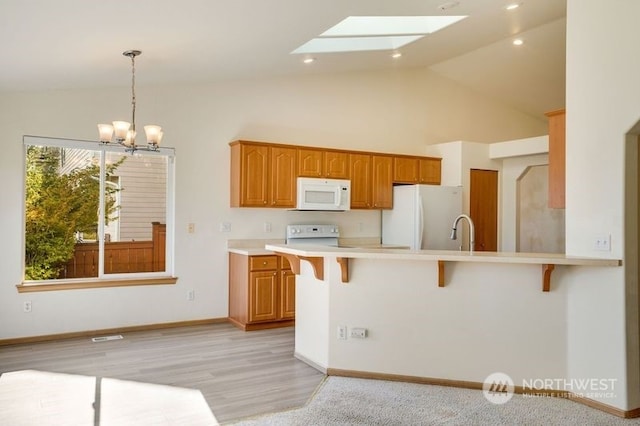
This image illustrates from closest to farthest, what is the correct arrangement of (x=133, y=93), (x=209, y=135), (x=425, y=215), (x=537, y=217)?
(x=133, y=93)
(x=209, y=135)
(x=425, y=215)
(x=537, y=217)

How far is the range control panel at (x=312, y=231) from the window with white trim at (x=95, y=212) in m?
1.49

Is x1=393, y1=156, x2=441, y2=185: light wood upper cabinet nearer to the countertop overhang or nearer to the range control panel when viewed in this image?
the range control panel

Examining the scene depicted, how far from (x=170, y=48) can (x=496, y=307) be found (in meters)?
3.33

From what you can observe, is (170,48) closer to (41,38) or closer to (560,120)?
(41,38)

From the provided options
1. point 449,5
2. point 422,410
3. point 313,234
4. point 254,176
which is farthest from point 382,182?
point 422,410

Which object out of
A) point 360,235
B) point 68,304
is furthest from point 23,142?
point 360,235

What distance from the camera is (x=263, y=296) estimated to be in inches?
218

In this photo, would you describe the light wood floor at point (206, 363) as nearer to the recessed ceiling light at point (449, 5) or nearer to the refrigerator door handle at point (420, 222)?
the refrigerator door handle at point (420, 222)

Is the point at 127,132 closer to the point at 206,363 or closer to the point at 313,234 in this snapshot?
the point at 206,363

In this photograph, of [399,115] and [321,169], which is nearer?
[321,169]

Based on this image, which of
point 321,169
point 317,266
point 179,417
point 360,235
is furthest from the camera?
point 360,235

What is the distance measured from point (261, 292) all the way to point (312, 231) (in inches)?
47.8

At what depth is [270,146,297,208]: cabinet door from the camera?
19.4 feet

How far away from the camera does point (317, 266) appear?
4.01m
